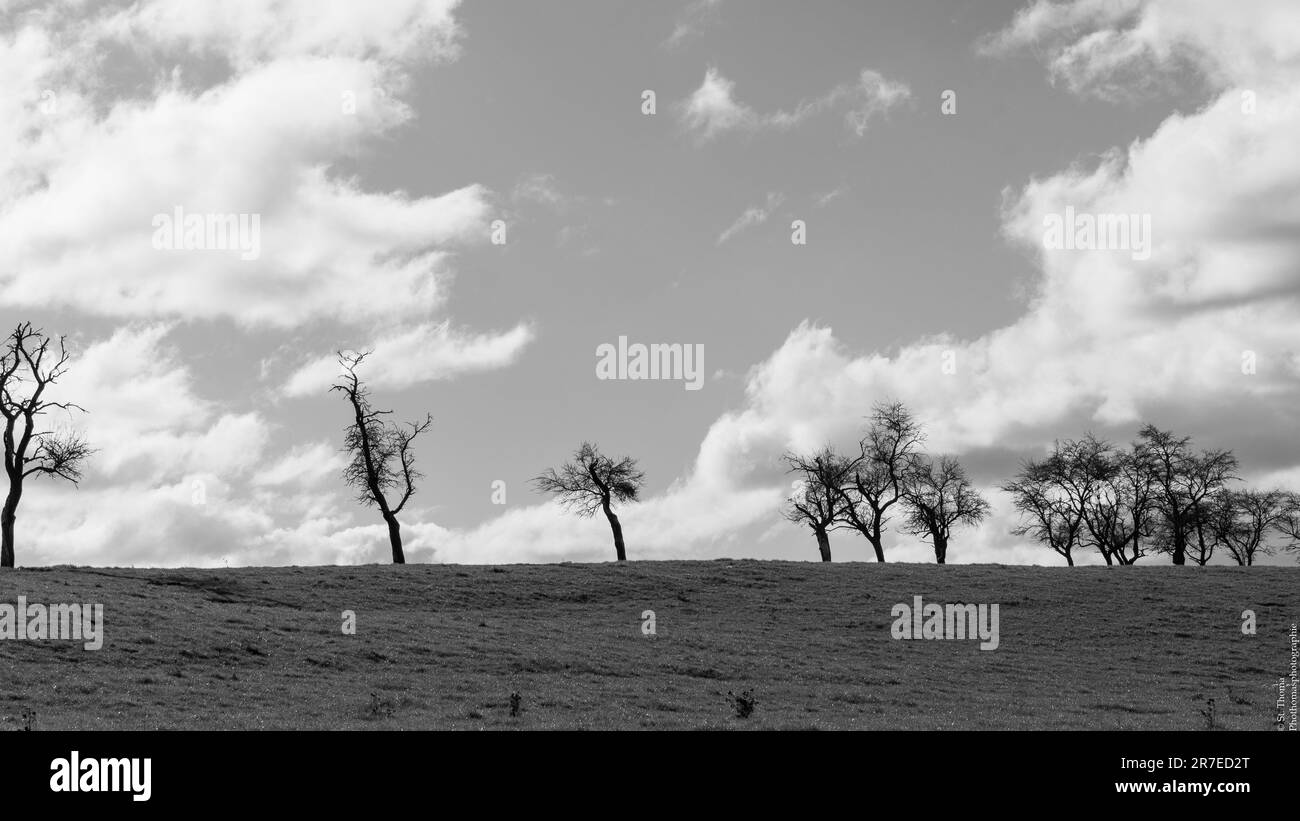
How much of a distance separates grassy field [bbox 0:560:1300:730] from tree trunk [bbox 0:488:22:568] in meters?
9.13

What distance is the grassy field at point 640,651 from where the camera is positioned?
2919 centimetres

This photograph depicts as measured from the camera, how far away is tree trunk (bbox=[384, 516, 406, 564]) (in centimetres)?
6906

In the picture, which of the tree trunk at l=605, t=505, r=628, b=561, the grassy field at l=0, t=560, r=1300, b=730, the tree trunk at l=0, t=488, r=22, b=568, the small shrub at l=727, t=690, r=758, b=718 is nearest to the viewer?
the small shrub at l=727, t=690, r=758, b=718

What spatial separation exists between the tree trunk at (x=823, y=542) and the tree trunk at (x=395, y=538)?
32.9 m

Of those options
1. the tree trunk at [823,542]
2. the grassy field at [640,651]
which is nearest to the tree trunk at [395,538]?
the grassy field at [640,651]

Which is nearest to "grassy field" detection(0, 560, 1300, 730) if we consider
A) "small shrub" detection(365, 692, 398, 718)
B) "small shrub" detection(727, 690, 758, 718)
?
"small shrub" detection(365, 692, 398, 718)

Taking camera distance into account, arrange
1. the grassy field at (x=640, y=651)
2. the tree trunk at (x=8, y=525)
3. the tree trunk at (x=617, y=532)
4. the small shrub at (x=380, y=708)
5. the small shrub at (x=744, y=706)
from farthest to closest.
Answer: the tree trunk at (x=617, y=532) → the tree trunk at (x=8, y=525) → the grassy field at (x=640, y=651) → the small shrub at (x=744, y=706) → the small shrub at (x=380, y=708)

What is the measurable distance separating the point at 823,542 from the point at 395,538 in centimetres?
3360

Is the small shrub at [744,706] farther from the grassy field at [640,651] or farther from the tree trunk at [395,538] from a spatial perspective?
the tree trunk at [395,538]

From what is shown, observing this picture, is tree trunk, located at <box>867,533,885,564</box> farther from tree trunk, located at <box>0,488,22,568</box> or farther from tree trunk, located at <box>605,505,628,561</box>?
tree trunk, located at <box>0,488,22,568</box>

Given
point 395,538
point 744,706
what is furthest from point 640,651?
point 395,538

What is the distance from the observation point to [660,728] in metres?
26.9
